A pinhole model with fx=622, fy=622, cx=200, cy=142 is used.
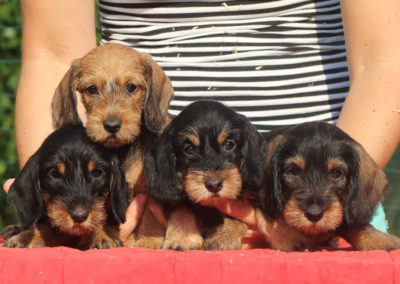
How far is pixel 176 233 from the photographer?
3.68m

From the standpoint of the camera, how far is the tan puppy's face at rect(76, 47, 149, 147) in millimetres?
3855

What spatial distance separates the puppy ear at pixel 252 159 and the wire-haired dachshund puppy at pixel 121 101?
61cm

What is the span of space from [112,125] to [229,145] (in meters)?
0.72

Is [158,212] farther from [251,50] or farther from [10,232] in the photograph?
[251,50]

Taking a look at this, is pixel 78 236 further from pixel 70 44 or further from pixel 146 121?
pixel 70 44

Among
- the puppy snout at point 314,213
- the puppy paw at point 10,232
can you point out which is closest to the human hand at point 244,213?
the puppy snout at point 314,213

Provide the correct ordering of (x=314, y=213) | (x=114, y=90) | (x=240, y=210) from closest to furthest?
(x=314, y=213), (x=240, y=210), (x=114, y=90)

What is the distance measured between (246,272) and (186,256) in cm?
29

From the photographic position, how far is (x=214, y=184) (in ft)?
11.2

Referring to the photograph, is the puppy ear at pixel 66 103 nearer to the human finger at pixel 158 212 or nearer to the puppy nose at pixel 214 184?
the human finger at pixel 158 212

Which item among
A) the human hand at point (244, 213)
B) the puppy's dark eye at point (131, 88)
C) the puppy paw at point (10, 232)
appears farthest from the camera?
the puppy paw at point (10, 232)

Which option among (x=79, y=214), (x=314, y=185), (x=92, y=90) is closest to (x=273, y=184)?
(x=314, y=185)

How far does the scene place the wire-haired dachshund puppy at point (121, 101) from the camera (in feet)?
12.6

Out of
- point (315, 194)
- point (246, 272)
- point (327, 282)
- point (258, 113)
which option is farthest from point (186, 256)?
point (258, 113)
